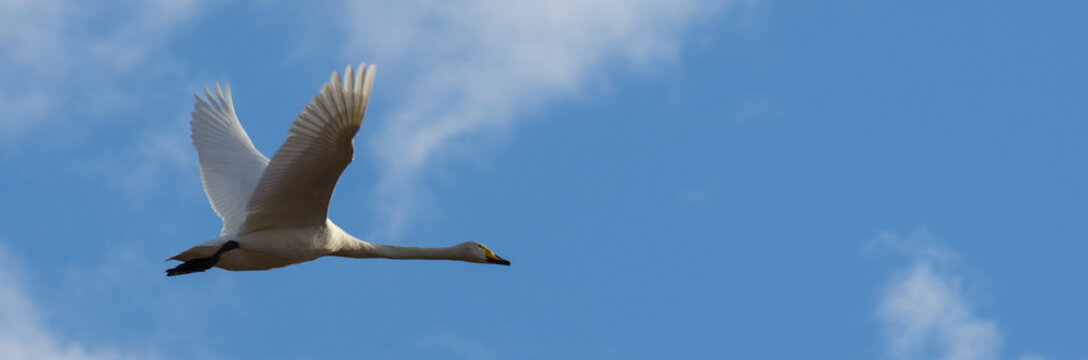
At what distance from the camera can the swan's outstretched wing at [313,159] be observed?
54.7 feet

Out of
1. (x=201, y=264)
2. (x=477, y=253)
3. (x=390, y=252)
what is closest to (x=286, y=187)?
(x=201, y=264)

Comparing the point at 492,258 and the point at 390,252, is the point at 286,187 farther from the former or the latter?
the point at 492,258

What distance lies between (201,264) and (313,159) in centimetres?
270

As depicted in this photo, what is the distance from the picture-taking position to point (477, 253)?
71.5 ft

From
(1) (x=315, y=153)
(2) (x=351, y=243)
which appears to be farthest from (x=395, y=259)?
(1) (x=315, y=153)

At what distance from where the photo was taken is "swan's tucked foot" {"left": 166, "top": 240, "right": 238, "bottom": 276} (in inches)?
750

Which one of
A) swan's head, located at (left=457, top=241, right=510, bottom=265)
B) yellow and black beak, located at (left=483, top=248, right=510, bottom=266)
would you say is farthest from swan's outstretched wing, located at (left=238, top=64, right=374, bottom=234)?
yellow and black beak, located at (left=483, top=248, right=510, bottom=266)

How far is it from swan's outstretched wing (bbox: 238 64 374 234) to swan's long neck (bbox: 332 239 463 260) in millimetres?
1280

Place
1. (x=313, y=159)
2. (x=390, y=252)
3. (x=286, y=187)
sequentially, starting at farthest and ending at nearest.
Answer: (x=390, y=252) < (x=286, y=187) < (x=313, y=159)

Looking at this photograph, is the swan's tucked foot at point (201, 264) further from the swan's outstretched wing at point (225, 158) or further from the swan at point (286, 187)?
the swan's outstretched wing at point (225, 158)

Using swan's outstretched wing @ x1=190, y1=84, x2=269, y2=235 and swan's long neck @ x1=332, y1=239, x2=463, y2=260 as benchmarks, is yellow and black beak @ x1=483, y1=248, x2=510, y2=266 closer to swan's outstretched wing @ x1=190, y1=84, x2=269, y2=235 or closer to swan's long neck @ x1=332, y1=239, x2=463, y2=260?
swan's long neck @ x1=332, y1=239, x2=463, y2=260

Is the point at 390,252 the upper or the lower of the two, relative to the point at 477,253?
lower

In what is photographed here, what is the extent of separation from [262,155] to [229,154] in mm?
514

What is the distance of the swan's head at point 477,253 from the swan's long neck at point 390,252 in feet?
0.46
